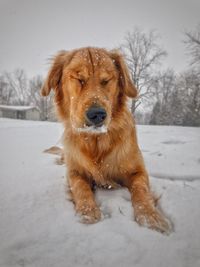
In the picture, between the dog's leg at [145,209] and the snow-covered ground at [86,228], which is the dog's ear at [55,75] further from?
the dog's leg at [145,209]

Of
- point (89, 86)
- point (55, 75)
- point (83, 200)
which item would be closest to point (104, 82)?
point (89, 86)

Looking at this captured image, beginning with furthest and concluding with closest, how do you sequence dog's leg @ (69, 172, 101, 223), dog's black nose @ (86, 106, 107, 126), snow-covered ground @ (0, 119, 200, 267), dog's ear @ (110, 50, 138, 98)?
dog's ear @ (110, 50, 138, 98)
dog's black nose @ (86, 106, 107, 126)
dog's leg @ (69, 172, 101, 223)
snow-covered ground @ (0, 119, 200, 267)

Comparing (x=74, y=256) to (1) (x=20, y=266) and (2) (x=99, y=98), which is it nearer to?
(1) (x=20, y=266)

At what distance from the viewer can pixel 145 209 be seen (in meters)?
1.58

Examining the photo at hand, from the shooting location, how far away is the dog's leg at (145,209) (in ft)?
4.72

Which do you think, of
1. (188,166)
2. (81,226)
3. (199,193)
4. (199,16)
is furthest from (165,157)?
(81,226)

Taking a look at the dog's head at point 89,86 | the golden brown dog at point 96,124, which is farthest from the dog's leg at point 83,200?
the dog's head at point 89,86

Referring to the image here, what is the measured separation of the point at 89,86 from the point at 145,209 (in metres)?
1.12

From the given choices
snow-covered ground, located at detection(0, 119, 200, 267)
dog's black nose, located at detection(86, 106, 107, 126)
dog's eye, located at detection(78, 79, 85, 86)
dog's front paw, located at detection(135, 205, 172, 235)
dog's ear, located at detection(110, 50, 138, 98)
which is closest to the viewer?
snow-covered ground, located at detection(0, 119, 200, 267)

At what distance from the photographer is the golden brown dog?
187cm

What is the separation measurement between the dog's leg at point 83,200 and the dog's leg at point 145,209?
276 mm

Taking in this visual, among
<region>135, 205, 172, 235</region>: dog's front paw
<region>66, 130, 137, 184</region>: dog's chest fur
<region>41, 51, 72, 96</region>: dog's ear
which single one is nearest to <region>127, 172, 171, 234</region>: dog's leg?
<region>135, 205, 172, 235</region>: dog's front paw

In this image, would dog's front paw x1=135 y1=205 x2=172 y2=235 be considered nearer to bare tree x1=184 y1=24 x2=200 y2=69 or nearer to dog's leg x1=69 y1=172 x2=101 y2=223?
dog's leg x1=69 y1=172 x2=101 y2=223

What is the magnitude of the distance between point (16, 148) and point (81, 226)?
9.39ft
